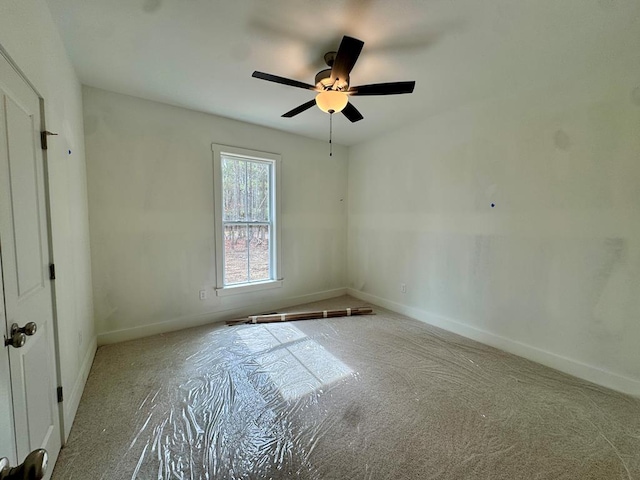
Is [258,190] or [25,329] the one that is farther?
[258,190]

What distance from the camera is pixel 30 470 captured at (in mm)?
541

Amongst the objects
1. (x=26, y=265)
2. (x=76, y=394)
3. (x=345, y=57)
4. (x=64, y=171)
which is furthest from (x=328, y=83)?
(x=76, y=394)

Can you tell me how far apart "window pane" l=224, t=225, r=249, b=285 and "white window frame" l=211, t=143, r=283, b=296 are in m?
0.10

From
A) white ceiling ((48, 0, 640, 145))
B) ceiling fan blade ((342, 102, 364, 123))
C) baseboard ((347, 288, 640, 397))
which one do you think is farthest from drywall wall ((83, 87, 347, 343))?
baseboard ((347, 288, 640, 397))

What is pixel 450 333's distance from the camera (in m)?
3.21

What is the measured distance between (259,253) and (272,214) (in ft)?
2.01

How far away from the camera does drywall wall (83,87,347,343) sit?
8.99ft

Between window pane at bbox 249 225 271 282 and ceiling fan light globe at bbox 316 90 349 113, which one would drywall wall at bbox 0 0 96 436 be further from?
window pane at bbox 249 225 271 282

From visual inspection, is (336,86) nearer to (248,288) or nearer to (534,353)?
(248,288)

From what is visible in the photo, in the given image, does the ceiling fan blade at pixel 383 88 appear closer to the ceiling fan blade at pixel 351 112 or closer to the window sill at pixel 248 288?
the ceiling fan blade at pixel 351 112

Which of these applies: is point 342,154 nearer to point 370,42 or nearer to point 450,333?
point 370,42

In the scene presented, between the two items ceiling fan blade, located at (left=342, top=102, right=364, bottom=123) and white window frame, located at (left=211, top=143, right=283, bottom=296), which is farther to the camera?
white window frame, located at (left=211, top=143, right=283, bottom=296)

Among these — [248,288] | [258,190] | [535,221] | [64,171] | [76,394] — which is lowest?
[76,394]

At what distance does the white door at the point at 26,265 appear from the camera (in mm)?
1063
